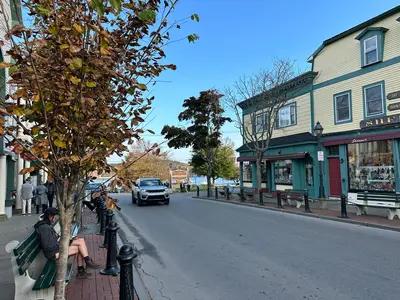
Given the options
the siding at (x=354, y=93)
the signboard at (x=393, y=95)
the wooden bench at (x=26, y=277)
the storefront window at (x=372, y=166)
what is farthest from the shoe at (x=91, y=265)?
the signboard at (x=393, y=95)

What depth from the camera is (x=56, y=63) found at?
302 centimetres

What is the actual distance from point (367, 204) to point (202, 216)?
666cm

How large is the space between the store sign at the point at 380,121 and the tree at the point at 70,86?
1433 cm

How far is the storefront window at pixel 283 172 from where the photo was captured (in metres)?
21.9

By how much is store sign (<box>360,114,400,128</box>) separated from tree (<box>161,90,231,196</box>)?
11.5 meters

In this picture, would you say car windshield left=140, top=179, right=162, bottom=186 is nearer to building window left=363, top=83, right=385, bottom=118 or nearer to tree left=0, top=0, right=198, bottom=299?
building window left=363, top=83, right=385, bottom=118

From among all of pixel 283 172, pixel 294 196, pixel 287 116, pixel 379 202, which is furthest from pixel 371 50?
pixel 283 172

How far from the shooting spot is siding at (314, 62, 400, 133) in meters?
15.2

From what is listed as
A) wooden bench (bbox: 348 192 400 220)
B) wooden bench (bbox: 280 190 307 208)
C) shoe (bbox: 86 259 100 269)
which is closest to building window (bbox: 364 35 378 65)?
wooden bench (bbox: 280 190 307 208)

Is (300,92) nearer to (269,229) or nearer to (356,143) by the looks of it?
(356,143)

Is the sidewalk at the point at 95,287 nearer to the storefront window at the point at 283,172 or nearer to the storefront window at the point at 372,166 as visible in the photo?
the storefront window at the point at 372,166

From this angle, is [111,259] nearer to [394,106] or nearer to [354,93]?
[394,106]

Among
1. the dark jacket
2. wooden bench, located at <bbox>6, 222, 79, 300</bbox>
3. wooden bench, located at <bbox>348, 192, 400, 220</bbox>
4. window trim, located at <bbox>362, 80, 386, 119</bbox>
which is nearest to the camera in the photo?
wooden bench, located at <bbox>6, 222, 79, 300</bbox>

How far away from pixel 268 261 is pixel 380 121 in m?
11.7
